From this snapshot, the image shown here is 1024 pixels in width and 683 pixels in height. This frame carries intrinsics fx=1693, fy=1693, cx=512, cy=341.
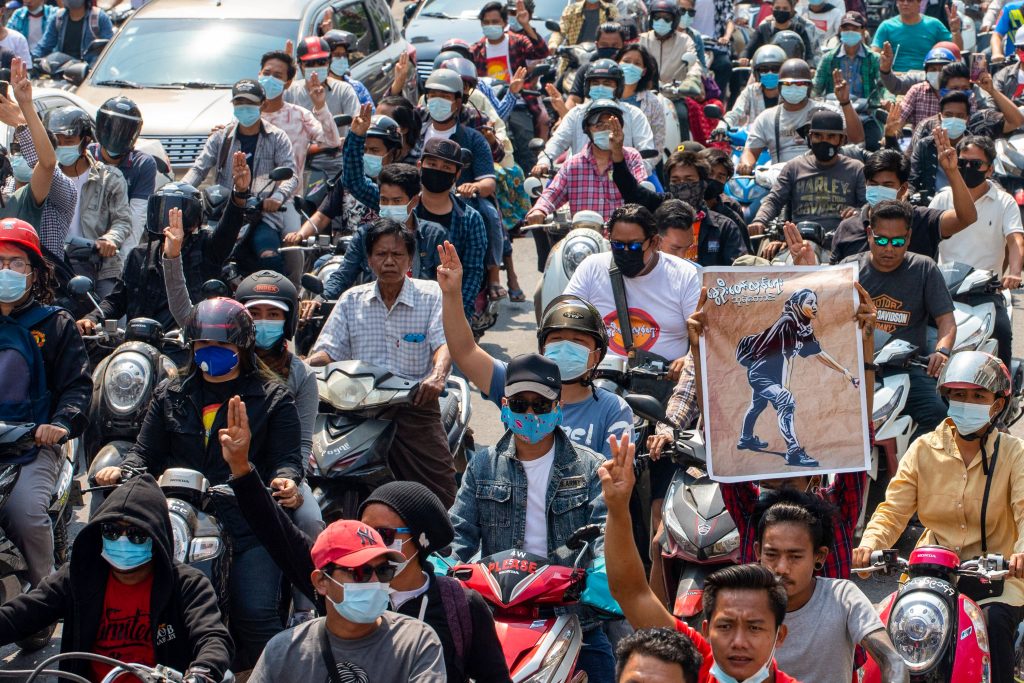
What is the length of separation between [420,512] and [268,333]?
239 cm

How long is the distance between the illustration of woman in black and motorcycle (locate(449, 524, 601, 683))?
3.31 feet

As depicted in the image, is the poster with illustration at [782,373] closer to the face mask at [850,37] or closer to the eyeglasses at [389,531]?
the eyeglasses at [389,531]

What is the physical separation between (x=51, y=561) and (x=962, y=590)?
416 cm

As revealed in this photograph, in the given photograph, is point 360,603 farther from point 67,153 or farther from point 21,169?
point 21,169

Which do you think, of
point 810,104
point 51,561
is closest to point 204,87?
point 810,104

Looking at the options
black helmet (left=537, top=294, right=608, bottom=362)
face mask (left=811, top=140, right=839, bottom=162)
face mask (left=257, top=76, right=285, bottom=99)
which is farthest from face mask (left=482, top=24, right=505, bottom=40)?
black helmet (left=537, top=294, right=608, bottom=362)

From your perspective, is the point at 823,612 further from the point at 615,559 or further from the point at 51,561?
the point at 51,561

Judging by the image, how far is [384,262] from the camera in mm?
8992

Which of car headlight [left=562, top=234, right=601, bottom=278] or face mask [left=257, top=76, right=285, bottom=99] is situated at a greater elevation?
face mask [left=257, top=76, right=285, bottom=99]

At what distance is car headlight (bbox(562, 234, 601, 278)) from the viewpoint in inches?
407

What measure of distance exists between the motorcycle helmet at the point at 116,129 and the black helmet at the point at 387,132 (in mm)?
1680

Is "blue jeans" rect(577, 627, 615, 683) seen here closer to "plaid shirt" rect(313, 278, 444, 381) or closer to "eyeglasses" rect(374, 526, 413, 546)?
"eyeglasses" rect(374, 526, 413, 546)

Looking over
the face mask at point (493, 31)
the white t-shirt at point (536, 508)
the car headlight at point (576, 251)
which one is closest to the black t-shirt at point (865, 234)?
the car headlight at point (576, 251)

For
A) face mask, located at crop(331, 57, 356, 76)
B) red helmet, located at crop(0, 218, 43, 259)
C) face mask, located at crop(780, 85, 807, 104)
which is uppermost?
red helmet, located at crop(0, 218, 43, 259)
